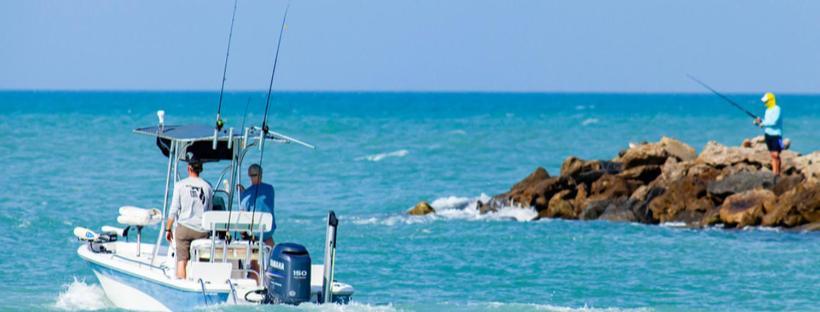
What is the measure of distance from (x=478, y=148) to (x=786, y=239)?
32.5 m

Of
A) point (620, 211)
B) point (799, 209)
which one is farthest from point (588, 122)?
point (799, 209)

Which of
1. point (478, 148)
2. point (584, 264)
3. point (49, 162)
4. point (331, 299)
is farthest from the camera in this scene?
point (478, 148)

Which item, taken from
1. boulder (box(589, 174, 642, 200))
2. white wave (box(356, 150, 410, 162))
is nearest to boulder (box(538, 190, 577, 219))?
boulder (box(589, 174, 642, 200))

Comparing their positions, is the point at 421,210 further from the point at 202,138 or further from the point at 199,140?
the point at 202,138

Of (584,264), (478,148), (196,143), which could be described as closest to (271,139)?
(196,143)

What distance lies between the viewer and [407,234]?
79.2ft

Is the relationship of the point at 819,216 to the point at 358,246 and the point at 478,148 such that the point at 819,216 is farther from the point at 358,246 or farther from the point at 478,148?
the point at 478,148

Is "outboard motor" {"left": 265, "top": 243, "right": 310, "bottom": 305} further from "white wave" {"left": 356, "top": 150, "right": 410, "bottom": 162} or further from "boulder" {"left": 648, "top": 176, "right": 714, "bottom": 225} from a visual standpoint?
"white wave" {"left": 356, "top": 150, "right": 410, "bottom": 162}

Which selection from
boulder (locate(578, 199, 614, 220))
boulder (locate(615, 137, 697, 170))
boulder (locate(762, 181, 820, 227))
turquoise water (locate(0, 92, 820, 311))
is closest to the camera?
turquoise water (locate(0, 92, 820, 311))

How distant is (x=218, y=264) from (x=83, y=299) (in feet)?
9.31

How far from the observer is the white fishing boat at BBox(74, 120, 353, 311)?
1298 centimetres

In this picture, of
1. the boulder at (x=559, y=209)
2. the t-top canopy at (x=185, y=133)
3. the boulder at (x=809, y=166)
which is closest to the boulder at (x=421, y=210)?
the boulder at (x=559, y=209)

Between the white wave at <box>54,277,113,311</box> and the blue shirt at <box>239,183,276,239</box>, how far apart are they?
2342 mm

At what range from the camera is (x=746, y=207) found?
24.1 m
